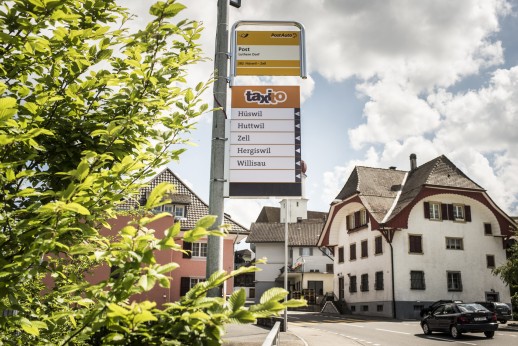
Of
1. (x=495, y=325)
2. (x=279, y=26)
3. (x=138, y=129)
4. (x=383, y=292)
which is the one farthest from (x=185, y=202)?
(x=138, y=129)

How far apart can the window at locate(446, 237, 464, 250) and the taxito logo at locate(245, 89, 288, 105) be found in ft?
128

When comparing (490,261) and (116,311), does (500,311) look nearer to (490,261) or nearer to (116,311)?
(490,261)

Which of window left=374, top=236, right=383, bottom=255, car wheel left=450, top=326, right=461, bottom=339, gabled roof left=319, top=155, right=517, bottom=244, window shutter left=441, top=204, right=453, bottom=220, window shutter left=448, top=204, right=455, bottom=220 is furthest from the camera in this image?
window shutter left=448, top=204, right=455, bottom=220

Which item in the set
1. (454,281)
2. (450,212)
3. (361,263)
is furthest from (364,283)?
(450,212)

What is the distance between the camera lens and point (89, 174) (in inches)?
101

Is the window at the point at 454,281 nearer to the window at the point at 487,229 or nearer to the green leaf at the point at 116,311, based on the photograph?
the window at the point at 487,229

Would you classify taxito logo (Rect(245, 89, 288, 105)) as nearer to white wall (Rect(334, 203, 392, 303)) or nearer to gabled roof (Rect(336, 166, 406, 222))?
white wall (Rect(334, 203, 392, 303))

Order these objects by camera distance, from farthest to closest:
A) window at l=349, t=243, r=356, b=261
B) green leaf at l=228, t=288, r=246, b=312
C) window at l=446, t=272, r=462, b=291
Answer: window at l=349, t=243, r=356, b=261
window at l=446, t=272, r=462, b=291
green leaf at l=228, t=288, r=246, b=312

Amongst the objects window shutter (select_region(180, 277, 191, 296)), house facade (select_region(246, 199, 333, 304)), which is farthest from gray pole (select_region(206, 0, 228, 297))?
house facade (select_region(246, 199, 333, 304))

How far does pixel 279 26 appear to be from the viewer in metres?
6.10

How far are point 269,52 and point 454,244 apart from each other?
3964 centimetres

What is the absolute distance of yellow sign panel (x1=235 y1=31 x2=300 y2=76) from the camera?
5.89 metres

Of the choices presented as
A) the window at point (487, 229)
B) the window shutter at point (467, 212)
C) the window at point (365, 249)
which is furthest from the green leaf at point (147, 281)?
the window at point (487, 229)

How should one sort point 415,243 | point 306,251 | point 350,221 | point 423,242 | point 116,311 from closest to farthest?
point 116,311 < point 415,243 < point 423,242 < point 350,221 < point 306,251
